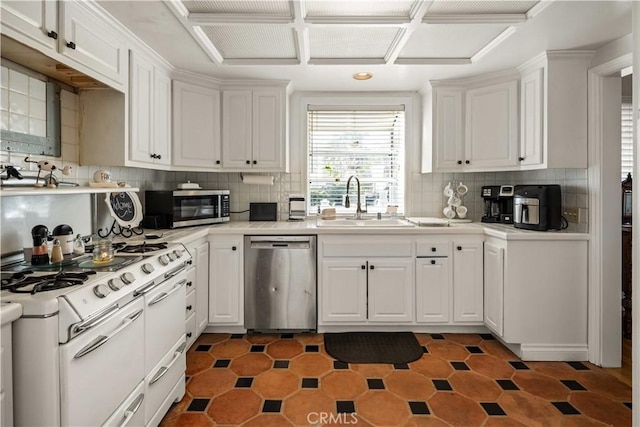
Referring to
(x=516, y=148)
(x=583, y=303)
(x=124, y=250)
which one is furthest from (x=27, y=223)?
(x=583, y=303)

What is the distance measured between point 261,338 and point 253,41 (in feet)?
7.71

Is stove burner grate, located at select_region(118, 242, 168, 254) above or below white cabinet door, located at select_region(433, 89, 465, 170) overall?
below

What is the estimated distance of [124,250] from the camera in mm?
2031

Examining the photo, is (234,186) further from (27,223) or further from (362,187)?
(27,223)

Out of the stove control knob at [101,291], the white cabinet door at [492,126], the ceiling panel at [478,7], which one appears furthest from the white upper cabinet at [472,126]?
the stove control knob at [101,291]

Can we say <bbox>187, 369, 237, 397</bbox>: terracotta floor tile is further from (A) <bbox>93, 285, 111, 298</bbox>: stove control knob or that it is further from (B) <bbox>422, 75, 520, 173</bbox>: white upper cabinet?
(B) <bbox>422, 75, 520, 173</bbox>: white upper cabinet

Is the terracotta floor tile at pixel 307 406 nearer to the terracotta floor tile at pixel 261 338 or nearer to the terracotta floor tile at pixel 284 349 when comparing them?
the terracotta floor tile at pixel 284 349

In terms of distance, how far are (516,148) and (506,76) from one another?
2.06ft

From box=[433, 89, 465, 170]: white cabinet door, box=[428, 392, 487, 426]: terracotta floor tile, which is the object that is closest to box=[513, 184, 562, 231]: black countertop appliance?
box=[433, 89, 465, 170]: white cabinet door

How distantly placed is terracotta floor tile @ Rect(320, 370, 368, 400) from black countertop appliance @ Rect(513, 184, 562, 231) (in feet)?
5.82

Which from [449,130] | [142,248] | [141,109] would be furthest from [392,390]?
[141,109]

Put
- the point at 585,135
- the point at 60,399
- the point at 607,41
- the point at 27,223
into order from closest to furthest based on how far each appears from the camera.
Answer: the point at 60,399, the point at 27,223, the point at 607,41, the point at 585,135

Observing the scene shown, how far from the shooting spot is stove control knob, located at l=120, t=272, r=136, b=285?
1533 mm

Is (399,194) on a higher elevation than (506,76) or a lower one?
lower
